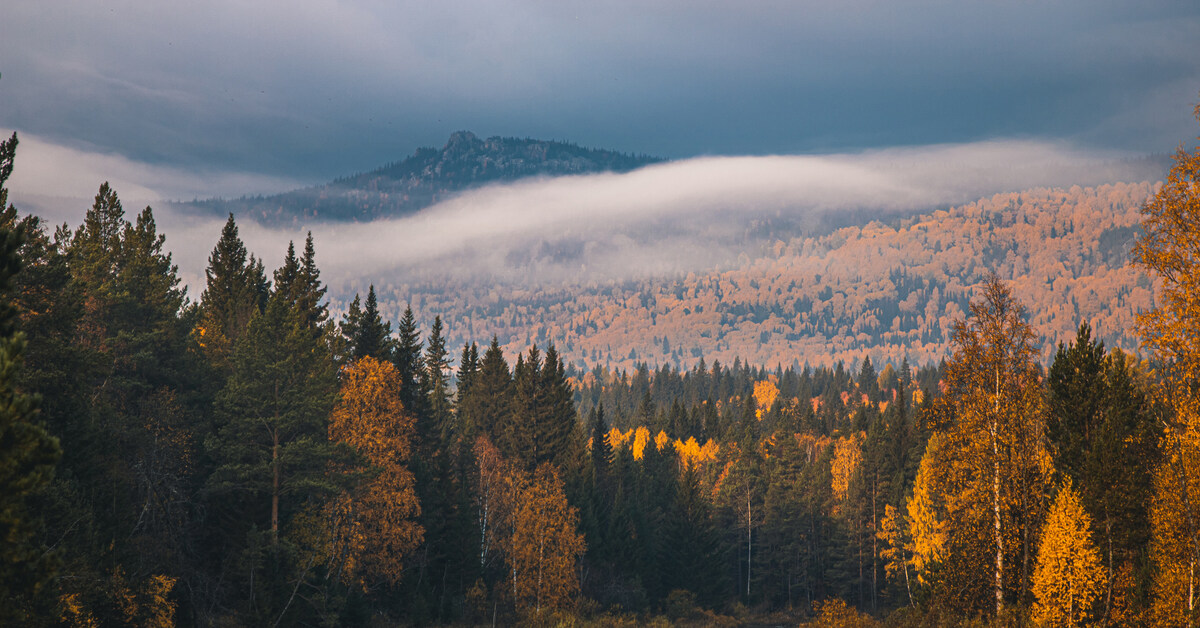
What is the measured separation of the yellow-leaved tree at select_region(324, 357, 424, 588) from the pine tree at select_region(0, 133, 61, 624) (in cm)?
3047

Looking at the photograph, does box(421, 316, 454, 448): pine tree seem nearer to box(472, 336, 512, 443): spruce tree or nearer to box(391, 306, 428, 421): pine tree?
box(391, 306, 428, 421): pine tree

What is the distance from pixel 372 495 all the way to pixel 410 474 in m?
2.91

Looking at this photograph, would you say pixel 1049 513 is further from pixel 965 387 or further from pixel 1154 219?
pixel 1154 219

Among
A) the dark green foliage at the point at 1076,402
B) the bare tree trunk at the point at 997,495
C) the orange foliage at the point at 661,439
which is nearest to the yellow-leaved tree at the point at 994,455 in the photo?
the bare tree trunk at the point at 997,495

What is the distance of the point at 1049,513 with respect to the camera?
28.5 meters


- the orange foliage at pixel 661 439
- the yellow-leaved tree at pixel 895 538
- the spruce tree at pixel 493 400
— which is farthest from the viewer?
the orange foliage at pixel 661 439

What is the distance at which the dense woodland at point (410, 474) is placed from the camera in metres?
24.4

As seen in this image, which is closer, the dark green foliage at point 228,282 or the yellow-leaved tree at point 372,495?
the yellow-leaved tree at point 372,495

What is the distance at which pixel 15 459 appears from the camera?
1470 cm

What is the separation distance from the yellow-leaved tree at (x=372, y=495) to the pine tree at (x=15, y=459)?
100.0ft

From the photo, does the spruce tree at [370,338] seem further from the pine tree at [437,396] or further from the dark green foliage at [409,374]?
the pine tree at [437,396]

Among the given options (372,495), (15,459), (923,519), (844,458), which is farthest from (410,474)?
(844,458)

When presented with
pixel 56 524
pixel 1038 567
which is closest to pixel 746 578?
Result: pixel 1038 567

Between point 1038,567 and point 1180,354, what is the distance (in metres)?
10.1
